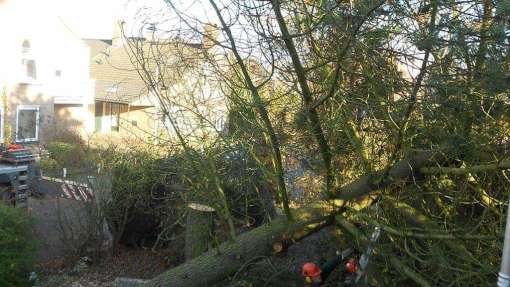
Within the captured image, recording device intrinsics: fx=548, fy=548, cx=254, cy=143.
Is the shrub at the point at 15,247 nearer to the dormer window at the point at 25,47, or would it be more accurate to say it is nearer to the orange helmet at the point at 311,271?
the orange helmet at the point at 311,271

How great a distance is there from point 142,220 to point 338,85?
5420 mm

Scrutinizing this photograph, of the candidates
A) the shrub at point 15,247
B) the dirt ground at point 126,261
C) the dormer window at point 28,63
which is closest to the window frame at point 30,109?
the dormer window at point 28,63

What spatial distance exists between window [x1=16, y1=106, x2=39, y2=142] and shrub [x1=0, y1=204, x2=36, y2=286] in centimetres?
1240

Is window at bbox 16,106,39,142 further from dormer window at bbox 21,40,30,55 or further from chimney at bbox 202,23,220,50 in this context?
chimney at bbox 202,23,220,50

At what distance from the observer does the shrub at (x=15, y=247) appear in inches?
265

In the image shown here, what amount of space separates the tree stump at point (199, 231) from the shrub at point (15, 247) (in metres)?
2.08

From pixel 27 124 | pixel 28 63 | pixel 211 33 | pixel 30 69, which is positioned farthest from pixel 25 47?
pixel 211 33

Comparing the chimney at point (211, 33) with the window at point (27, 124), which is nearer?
the chimney at point (211, 33)

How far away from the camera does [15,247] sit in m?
6.89

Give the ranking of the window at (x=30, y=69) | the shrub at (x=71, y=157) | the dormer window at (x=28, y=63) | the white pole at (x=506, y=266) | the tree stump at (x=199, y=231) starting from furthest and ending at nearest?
the window at (x=30, y=69) < the dormer window at (x=28, y=63) < the shrub at (x=71, y=157) < the tree stump at (x=199, y=231) < the white pole at (x=506, y=266)

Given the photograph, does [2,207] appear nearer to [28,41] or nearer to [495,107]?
[495,107]

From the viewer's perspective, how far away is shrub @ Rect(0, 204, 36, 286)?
6.73 meters

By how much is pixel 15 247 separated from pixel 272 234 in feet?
11.0

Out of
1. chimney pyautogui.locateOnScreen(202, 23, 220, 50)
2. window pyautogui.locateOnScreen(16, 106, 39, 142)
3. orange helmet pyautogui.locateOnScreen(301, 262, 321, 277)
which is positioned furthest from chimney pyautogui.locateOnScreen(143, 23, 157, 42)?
window pyautogui.locateOnScreen(16, 106, 39, 142)
